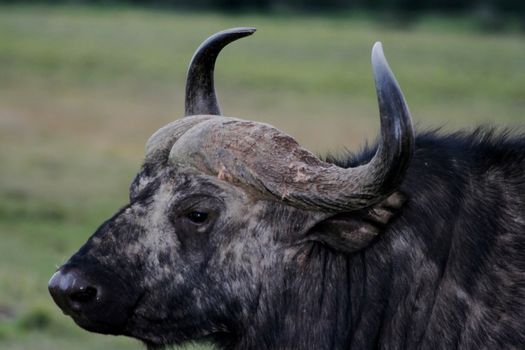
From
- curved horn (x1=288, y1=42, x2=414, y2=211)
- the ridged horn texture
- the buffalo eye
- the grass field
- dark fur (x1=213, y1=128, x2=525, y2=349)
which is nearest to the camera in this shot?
curved horn (x1=288, y1=42, x2=414, y2=211)

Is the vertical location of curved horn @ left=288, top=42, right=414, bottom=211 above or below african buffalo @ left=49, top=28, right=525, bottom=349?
above

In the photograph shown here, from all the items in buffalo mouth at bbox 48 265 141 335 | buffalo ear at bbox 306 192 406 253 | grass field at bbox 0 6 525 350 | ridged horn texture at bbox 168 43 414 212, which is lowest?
grass field at bbox 0 6 525 350

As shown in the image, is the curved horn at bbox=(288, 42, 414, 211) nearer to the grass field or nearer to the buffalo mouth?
the buffalo mouth

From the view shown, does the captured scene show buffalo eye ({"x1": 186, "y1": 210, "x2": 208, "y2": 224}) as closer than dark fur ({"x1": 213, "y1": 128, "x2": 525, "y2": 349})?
No

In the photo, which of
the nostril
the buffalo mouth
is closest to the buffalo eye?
the buffalo mouth

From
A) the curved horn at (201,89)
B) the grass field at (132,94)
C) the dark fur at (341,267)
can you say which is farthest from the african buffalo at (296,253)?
the grass field at (132,94)

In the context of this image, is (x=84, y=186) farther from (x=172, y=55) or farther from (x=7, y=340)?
(x=172, y=55)

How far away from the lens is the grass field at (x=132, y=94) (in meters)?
12.0

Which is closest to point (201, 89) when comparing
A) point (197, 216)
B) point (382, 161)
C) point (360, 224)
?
point (197, 216)

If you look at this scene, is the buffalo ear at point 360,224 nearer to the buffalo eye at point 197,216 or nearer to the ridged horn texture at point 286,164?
the ridged horn texture at point 286,164

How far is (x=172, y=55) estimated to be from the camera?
31344 mm

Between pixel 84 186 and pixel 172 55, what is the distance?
16.2m

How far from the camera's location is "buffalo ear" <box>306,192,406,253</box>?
476 cm

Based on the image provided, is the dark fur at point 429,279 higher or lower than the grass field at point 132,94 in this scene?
higher
